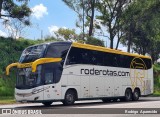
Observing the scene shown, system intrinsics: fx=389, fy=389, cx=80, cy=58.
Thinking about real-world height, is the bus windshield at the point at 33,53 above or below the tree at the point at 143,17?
below

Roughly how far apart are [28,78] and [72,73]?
292 centimetres

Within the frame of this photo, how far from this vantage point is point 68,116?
16062 mm

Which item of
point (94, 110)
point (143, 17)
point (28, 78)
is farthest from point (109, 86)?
point (143, 17)

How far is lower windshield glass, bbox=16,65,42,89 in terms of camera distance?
22094mm

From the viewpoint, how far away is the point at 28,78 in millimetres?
22453

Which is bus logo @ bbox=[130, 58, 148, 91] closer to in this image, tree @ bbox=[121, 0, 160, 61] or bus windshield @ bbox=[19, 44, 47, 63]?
bus windshield @ bbox=[19, 44, 47, 63]

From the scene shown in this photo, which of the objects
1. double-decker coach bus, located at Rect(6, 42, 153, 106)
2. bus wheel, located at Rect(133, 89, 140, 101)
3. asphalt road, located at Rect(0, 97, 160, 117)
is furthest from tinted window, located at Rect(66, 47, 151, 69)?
asphalt road, located at Rect(0, 97, 160, 117)

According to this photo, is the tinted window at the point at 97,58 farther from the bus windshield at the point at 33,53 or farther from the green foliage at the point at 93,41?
the green foliage at the point at 93,41

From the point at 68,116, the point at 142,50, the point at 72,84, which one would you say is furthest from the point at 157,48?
the point at 68,116

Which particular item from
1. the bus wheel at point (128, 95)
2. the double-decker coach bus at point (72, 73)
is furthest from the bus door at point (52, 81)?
the bus wheel at point (128, 95)

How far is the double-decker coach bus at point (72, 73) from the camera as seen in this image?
2222 centimetres

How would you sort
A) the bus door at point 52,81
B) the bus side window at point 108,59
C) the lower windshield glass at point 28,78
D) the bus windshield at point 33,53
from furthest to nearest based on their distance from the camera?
the bus side window at point 108,59 → the bus windshield at point 33,53 → the bus door at point 52,81 → the lower windshield glass at point 28,78

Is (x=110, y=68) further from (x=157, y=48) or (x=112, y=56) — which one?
(x=157, y=48)

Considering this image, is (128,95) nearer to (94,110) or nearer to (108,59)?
(108,59)
